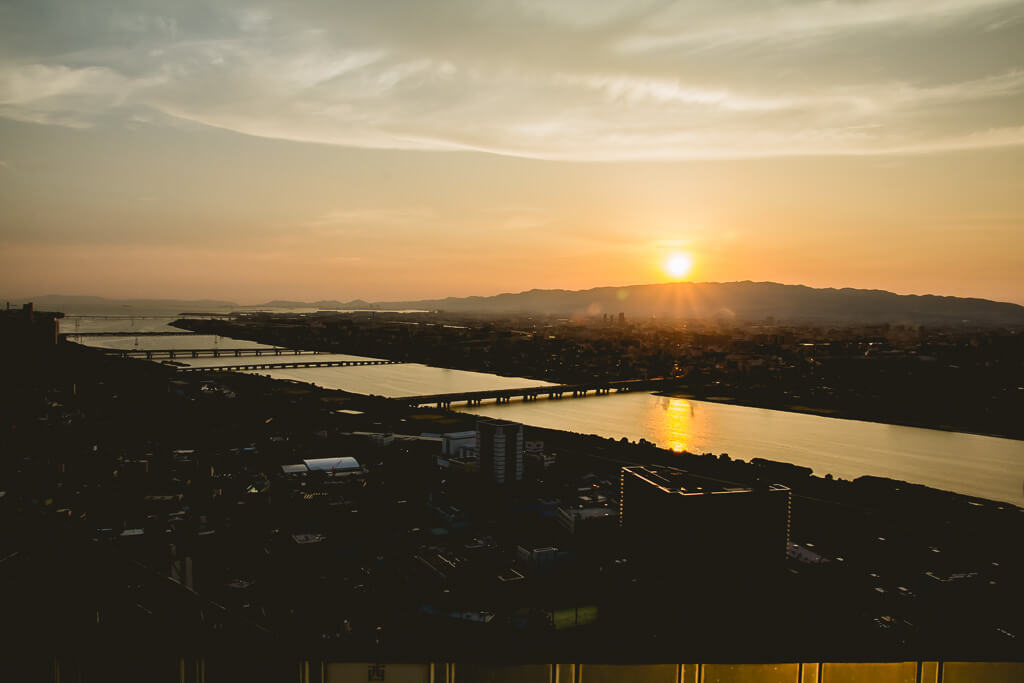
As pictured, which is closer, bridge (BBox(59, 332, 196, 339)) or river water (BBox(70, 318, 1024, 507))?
river water (BBox(70, 318, 1024, 507))

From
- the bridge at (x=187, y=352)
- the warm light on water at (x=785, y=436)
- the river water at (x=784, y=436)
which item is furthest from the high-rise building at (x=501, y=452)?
the bridge at (x=187, y=352)

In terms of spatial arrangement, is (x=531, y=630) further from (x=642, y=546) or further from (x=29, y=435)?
(x=29, y=435)

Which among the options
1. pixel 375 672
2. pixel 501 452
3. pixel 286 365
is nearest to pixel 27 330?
pixel 286 365

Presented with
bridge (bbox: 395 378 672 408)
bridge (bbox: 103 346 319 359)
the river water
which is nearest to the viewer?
the river water

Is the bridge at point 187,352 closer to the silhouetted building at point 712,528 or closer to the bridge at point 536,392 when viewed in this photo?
the bridge at point 536,392

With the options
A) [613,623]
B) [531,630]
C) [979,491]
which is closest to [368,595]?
[531,630]

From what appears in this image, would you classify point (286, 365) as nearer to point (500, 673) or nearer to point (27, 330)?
point (27, 330)

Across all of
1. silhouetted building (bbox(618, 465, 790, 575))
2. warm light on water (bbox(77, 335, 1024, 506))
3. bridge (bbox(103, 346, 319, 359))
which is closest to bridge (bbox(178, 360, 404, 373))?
bridge (bbox(103, 346, 319, 359))

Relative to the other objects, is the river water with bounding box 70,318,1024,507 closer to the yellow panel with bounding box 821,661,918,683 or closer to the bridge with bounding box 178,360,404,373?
the bridge with bounding box 178,360,404,373
